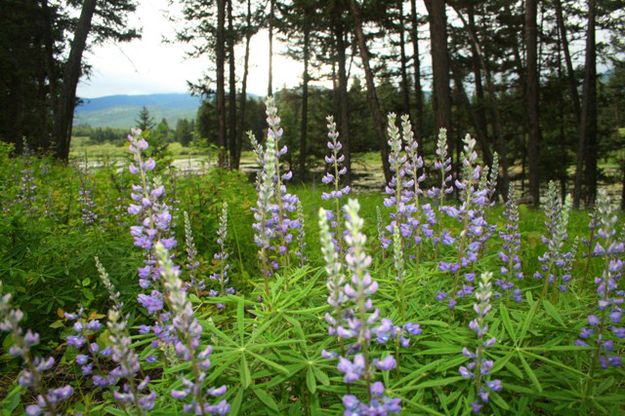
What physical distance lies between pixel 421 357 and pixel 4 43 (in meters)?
22.5

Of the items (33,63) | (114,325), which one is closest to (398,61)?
(33,63)

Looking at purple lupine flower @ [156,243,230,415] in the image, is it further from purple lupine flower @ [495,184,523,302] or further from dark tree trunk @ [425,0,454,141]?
dark tree trunk @ [425,0,454,141]

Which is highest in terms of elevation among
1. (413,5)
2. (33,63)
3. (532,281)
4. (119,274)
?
(413,5)

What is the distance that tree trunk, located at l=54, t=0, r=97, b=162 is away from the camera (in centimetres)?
1010

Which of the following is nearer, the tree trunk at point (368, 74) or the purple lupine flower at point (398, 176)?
the purple lupine flower at point (398, 176)

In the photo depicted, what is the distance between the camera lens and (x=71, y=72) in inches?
410

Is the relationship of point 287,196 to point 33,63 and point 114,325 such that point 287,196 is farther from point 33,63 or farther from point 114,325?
point 33,63

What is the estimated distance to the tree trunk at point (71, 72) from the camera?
33.1 ft

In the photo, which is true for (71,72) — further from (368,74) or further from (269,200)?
(269,200)

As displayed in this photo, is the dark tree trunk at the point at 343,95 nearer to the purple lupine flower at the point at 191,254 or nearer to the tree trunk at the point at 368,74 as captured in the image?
the tree trunk at the point at 368,74

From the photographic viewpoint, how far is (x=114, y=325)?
1466 millimetres

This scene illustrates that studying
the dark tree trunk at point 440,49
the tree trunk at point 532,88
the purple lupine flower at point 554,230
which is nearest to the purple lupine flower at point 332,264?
the purple lupine flower at point 554,230

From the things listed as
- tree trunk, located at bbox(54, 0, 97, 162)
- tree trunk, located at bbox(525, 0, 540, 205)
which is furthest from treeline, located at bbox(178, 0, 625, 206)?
tree trunk, located at bbox(54, 0, 97, 162)

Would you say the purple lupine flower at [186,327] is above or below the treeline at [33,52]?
below
